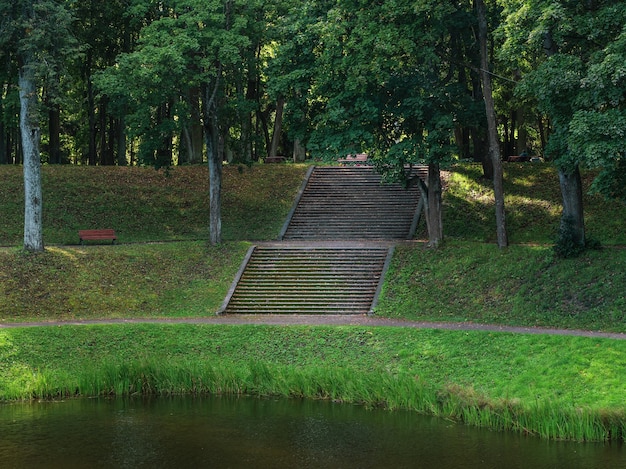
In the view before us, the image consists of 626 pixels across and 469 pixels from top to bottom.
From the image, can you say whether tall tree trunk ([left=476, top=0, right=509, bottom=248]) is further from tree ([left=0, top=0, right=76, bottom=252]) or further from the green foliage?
tree ([left=0, top=0, right=76, bottom=252])

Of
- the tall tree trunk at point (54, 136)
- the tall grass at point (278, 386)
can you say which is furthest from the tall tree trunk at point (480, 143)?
the tall tree trunk at point (54, 136)

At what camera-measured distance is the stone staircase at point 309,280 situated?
26672 mm

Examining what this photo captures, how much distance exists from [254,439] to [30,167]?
1715 cm

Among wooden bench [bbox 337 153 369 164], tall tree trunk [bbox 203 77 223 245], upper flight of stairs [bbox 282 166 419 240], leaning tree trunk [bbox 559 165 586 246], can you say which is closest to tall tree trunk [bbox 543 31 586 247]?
leaning tree trunk [bbox 559 165 586 246]

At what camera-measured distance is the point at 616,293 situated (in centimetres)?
2322

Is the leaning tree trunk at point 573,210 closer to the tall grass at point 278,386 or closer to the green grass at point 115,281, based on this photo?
the tall grass at point 278,386

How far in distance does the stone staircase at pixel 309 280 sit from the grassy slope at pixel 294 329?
0.76 meters

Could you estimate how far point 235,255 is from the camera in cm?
3102

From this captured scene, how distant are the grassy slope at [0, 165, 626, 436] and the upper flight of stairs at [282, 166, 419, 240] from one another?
3.90 ft

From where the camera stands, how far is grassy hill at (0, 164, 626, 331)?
2486 centimetres

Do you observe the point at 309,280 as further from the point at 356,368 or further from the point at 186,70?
the point at 186,70

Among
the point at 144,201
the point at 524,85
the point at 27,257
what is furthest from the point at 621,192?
the point at 144,201

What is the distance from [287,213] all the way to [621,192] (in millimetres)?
18038

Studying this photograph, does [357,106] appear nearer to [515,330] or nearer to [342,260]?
[342,260]
